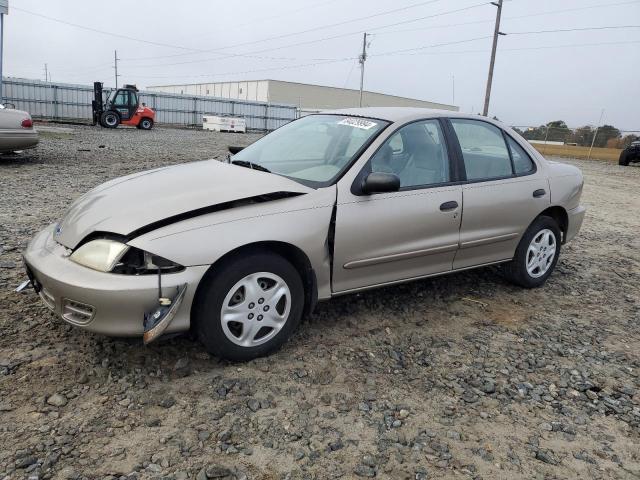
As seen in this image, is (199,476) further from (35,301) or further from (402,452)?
(35,301)

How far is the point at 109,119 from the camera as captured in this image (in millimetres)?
25953

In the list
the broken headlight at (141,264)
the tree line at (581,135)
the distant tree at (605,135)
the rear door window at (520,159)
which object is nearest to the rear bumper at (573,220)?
the rear door window at (520,159)

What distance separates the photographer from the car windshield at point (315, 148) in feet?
11.1

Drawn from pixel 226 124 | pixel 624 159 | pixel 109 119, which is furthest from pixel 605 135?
pixel 109 119

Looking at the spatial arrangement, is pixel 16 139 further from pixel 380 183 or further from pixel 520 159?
pixel 520 159

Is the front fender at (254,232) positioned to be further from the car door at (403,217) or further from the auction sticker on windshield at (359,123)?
the auction sticker on windshield at (359,123)

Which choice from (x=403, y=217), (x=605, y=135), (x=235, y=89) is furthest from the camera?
(x=235, y=89)

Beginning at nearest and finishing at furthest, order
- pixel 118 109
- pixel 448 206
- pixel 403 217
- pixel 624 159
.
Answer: pixel 403 217 < pixel 448 206 < pixel 624 159 < pixel 118 109

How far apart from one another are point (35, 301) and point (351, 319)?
224cm

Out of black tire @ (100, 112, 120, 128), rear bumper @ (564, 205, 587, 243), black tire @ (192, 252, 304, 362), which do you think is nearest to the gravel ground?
black tire @ (192, 252, 304, 362)

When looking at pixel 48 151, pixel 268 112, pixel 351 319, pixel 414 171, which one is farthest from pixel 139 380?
pixel 268 112

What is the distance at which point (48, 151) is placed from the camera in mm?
12242

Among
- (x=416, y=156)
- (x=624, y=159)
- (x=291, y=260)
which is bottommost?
(x=291, y=260)

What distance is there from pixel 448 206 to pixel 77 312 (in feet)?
8.27
